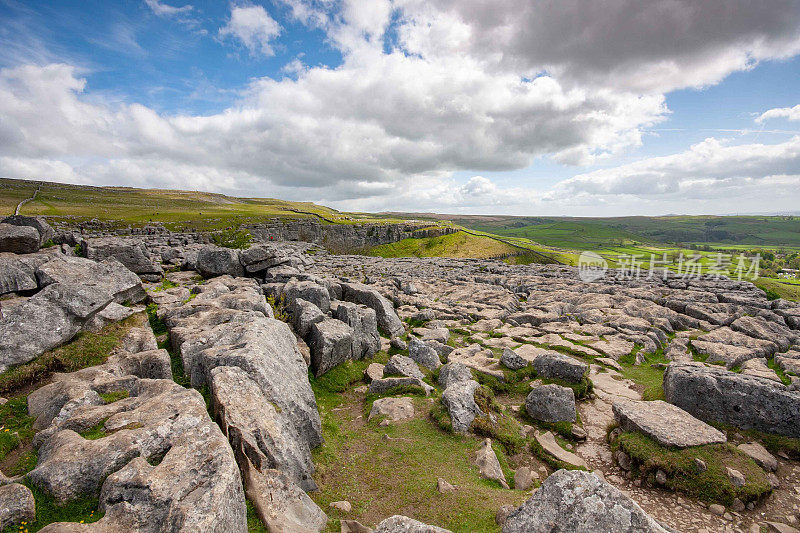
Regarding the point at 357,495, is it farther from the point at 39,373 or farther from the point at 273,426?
the point at 39,373

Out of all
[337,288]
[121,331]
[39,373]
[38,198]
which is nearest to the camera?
[39,373]

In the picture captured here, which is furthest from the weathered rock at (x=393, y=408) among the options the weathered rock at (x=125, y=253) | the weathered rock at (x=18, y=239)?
the weathered rock at (x=125, y=253)

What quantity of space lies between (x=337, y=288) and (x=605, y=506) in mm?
23251

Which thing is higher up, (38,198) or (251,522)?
(38,198)

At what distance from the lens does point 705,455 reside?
1231cm

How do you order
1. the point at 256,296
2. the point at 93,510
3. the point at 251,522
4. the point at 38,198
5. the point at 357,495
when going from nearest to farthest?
the point at 93,510, the point at 251,522, the point at 357,495, the point at 256,296, the point at 38,198

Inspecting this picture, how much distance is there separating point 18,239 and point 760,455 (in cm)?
3637

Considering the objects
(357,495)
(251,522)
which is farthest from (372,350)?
(251,522)

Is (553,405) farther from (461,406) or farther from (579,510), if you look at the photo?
(579,510)

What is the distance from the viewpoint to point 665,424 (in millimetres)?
13758

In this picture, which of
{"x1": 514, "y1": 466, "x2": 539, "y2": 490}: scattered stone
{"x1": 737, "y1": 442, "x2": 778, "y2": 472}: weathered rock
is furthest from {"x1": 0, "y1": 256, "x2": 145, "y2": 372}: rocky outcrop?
{"x1": 737, "y1": 442, "x2": 778, "y2": 472}: weathered rock

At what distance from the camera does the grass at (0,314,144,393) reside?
11.4m

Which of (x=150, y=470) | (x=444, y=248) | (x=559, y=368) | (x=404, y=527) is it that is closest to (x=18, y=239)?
(x=150, y=470)

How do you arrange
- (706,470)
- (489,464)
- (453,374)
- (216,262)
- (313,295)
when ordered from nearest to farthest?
(706,470), (489,464), (453,374), (313,295), (216,262)
